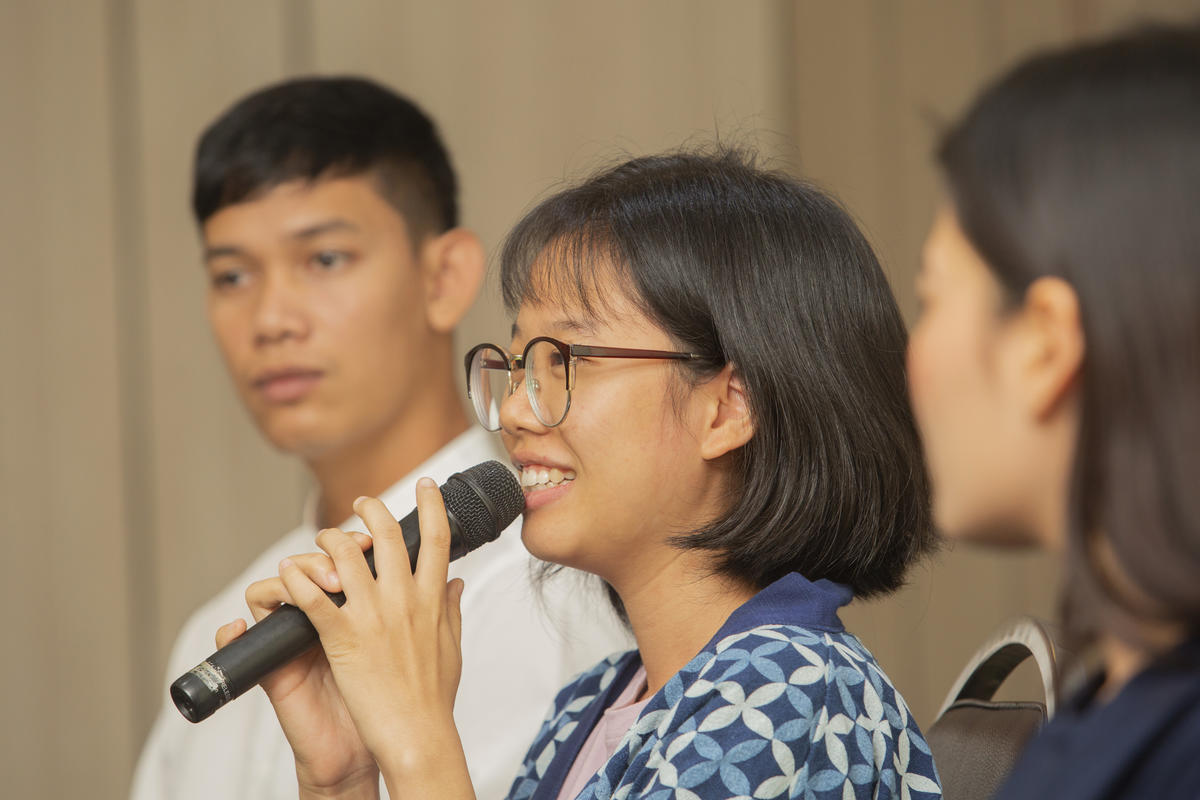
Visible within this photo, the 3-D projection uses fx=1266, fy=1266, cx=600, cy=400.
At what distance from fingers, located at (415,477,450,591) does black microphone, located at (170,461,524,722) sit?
14mm

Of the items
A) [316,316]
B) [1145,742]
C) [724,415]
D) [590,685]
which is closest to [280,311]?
[316,316]

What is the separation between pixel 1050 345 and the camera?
0.63 m

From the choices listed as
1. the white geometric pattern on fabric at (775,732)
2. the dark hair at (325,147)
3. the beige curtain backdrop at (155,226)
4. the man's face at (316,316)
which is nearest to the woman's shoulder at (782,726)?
the white geometric pattern on fabric at (775,732)

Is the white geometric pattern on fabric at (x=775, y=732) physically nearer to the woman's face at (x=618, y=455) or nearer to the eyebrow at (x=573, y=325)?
the woman's face at (x=618, y=455)

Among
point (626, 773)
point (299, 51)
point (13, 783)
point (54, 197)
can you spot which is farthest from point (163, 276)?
point (626, 773)

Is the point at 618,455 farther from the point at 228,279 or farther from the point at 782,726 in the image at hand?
the point at 228,279

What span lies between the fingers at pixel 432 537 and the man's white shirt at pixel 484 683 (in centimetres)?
35

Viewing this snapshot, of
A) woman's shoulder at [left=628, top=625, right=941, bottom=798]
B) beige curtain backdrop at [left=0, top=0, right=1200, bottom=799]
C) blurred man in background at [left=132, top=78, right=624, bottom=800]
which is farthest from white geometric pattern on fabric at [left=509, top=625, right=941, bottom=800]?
beige curtain backdrop at [left=0, top=0, right=1200, bottom=799]

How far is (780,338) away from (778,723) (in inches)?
13.3

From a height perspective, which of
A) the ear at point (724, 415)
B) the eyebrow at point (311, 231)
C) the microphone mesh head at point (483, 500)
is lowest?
the microphone mesh head at point (483, 500)

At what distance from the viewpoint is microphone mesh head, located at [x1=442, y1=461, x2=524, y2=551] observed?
1.12 m

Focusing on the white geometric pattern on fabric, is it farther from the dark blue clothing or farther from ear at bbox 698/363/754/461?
the dark blue clothing

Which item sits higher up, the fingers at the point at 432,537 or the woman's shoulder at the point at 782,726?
the fingers at the point at 432,537

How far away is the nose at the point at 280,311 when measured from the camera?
1820 millimetres
